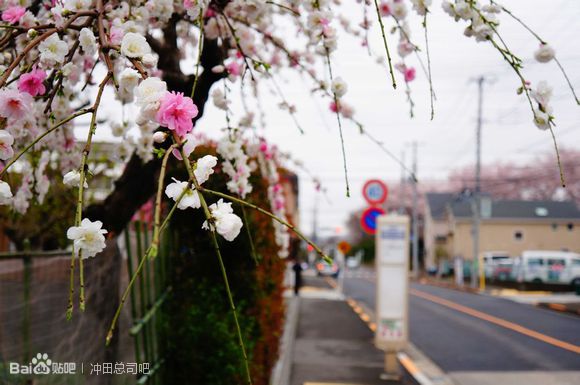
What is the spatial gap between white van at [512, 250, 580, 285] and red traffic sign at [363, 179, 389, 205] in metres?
22.2

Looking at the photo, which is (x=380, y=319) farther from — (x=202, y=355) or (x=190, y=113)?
(x=190, y=113)

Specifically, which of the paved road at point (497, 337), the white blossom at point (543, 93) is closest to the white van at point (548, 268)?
the paved road at point (497, 337)

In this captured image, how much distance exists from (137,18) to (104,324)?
195 centimetres

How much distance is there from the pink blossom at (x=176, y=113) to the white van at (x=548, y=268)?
3135 cm

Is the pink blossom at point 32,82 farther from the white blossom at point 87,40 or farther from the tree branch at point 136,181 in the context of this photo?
the tree branch at point 136,181

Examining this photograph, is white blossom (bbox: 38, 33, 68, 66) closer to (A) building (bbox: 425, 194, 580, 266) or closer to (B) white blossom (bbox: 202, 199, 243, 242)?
(B) white blossom (bbox: 202, 199, 243, 242)

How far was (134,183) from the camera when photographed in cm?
437

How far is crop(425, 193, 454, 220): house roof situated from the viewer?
219ft

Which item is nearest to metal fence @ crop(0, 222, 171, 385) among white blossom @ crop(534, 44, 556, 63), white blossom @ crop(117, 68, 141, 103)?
white blossom @ crop(117, 68, 141, 103)

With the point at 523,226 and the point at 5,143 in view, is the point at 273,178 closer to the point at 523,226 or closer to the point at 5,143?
the point at 5,143

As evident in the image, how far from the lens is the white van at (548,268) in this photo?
3136 cm

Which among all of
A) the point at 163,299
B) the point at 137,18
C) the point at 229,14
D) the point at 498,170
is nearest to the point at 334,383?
the point at 163,299

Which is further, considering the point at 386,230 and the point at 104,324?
the point at 386,230

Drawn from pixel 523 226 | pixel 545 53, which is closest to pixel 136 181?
pixel 545 53
